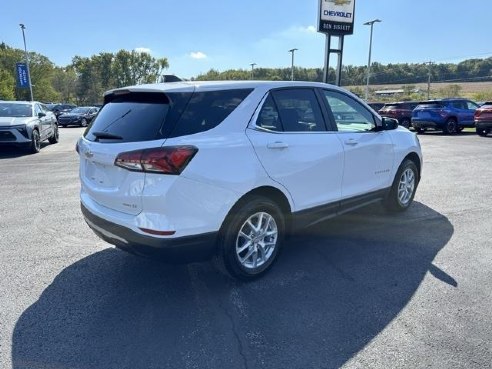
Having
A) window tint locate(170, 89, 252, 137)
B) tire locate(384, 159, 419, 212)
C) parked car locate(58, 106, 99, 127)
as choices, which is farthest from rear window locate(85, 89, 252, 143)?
parked car locate(58, 106, 99, 127)

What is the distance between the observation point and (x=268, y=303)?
3.29 m

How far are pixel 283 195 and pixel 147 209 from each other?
4.35 ft

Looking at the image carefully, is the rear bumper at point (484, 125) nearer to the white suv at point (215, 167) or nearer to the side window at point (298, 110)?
the white suv at point (215, 167)

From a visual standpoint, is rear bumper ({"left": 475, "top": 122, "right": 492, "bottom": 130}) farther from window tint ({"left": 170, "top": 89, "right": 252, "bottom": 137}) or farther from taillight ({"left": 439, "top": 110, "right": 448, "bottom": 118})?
window tint ({"left": 170, "top": 89, "right": 252, "bottom": 137})

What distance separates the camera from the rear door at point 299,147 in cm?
353

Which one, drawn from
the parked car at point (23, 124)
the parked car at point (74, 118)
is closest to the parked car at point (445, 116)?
the parked car at point (23, 124)

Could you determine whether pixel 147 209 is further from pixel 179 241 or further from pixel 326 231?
pixel 326 231

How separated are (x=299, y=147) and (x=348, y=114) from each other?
4.11ft

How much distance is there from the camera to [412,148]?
5.62 meters

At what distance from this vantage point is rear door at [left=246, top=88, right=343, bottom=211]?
11.6ft

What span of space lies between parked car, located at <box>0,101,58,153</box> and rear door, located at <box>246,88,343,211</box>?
10178 mm

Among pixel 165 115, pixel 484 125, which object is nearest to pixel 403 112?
pixel 484 125

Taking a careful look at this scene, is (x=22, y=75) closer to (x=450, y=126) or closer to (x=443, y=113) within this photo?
(x=443, y=113)

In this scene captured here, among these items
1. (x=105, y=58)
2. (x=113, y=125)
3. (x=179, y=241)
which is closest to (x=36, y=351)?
Result: (x=179, y=241)
